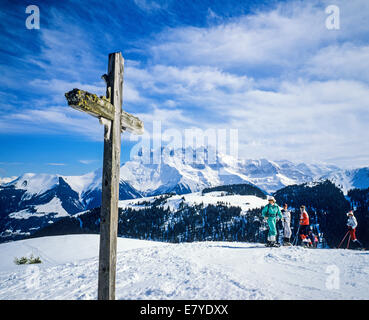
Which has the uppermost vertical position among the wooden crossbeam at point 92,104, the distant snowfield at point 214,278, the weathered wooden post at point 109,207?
the wooden crossbeam at point 92,104

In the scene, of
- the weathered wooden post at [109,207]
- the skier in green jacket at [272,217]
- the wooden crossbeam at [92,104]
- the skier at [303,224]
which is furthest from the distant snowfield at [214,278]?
the wooden crossbeam at [92,104]

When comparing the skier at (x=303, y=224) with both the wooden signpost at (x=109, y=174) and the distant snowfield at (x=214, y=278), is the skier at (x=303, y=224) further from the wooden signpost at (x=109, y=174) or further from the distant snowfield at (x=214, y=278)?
the wooden signpost at (x=109, y=174)

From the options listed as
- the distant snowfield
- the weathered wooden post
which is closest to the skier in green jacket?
the distant snowfield

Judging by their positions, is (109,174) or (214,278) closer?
(109,174)

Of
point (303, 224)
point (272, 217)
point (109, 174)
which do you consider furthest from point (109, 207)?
point (303, 224)

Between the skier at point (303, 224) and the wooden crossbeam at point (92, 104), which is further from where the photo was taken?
the skier at point (303, 224)

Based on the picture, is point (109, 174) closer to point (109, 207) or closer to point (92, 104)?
point (109, 207)

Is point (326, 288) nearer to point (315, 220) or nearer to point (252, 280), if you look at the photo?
point (252, 280)

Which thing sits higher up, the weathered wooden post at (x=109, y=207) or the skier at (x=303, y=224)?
the weathered wooden post at (x=109, y=207)

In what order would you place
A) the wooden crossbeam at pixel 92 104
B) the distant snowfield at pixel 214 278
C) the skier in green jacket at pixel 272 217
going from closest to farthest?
the wooden crossbeam at pixel 92 104, the distant snowfield at pixel 214 278, the skier in green jacket at pixel 272 217

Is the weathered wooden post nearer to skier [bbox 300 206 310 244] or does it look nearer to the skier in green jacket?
the skier in green jacket

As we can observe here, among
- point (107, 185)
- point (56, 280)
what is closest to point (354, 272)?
point (107, 185)

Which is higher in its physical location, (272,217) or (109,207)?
(109,207)
